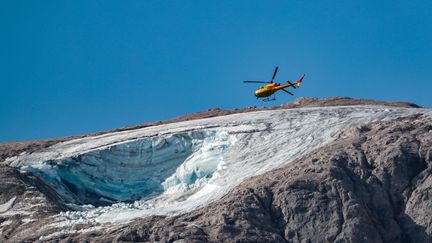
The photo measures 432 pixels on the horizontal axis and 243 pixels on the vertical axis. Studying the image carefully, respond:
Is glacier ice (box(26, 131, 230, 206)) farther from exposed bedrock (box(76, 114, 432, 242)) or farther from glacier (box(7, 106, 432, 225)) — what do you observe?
exposed bedrock (box(76, 114, 432, 242))

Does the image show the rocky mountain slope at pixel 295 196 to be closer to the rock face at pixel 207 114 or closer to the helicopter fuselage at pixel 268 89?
the rock face at pixel 207 114

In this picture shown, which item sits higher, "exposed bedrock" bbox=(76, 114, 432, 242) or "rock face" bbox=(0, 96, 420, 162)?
"rock face" bbox=(0, 96, 420, 162)

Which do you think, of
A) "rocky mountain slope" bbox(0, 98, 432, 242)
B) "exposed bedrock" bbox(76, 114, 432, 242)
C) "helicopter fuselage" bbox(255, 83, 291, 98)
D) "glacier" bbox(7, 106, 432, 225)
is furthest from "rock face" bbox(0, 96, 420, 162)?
"exposed bedrock" bbox(76, 114, 432, 242)

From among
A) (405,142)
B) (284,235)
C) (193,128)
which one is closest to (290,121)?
(193,128)

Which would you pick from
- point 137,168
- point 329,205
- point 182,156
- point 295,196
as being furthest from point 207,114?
point 329,205

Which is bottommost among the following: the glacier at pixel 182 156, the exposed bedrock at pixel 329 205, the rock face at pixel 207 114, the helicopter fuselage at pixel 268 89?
the exposed bedrock at pixel 329 205

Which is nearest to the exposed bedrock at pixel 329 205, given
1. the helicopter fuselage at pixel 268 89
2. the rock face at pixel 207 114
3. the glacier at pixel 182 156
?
the glacier at pixel 182 156

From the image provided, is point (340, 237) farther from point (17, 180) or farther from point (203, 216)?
point (17, 180)
